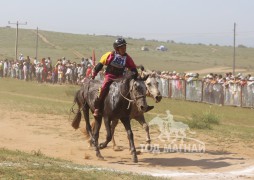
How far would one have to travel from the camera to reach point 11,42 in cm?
8981

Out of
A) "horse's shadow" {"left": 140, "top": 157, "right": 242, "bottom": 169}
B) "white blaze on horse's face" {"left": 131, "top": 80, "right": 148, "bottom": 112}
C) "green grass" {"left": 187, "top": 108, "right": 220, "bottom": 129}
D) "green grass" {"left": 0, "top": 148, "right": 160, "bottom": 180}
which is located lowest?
"horse's shadow" {"left": 140, "top": 157, "right": 242, "bottom": 169}

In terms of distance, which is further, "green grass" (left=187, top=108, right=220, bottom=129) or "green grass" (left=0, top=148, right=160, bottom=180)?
"green grass" (left=187, top=108, right=220, bottom=129)

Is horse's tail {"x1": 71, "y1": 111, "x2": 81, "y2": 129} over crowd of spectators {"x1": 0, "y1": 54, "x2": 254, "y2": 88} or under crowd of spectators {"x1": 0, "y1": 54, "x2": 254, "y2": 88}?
under

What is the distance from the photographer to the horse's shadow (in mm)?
12270

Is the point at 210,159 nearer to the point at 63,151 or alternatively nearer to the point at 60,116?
the point at 63,151

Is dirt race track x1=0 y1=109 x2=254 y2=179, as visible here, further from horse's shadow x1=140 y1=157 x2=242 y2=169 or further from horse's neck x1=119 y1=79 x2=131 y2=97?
horse's neck x1=119 y1=79 x2=131 y2=97

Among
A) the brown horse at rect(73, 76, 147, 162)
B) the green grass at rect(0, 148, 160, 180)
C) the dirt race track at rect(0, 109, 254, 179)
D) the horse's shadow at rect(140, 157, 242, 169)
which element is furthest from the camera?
the horse's shadow at rect(140, 157, 242, 169)

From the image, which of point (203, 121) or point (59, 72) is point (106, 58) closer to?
point (203, 121)

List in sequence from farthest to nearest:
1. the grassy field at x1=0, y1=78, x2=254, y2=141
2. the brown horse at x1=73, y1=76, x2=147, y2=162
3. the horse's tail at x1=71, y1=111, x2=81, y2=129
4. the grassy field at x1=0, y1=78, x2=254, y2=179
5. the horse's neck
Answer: the grassy field at x1=0, y1=78, x2=254, y2=141, the horse's tail at x1=71, y1=111, x2=81, y2=129, the horse's neck, the brown horse at x1=73, y1=76, x2=147, y2=162, the grassy field at x1=0, y1=78, x2=254, y2=179

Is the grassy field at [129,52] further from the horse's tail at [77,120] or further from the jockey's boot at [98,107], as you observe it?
the jockey's boot at [98,107]

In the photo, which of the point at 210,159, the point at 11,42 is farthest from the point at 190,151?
the point at 11,42

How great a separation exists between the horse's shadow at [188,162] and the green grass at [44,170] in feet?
7.86

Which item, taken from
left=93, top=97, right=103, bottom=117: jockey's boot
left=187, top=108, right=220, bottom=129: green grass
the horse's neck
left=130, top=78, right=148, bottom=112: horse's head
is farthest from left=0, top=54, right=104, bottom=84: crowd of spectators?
left=130, top=78, right=148, bottom=112: horse's head

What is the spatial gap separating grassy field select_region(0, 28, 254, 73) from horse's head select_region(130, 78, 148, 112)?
172ft
